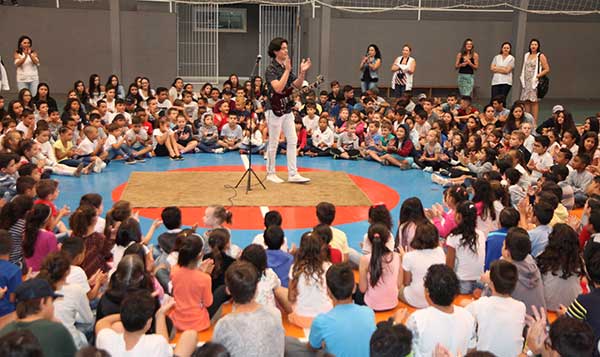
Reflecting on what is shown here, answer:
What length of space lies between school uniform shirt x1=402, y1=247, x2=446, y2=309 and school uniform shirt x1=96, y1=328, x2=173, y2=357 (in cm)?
222

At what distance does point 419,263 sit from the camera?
16.5 ft

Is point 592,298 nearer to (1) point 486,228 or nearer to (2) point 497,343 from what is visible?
(2) point 497,343

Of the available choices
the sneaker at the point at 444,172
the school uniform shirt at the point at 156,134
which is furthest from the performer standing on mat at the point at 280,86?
the school uniform shirt at the point at 156,134

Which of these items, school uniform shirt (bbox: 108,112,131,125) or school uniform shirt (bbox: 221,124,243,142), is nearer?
school uniform shirt (bbox: 108,112,131,125)

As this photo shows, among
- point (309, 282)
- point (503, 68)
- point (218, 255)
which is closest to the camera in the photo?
point (309, 282)

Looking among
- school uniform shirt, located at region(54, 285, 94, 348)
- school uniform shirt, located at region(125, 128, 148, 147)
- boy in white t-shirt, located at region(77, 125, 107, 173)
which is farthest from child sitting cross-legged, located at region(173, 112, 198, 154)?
school uniform shirt, located at region(54, 285, 94, 348)

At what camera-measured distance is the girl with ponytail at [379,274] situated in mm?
4898

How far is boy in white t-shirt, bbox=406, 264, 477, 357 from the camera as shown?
3.75 meters

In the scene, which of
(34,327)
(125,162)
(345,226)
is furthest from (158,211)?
(34,327)

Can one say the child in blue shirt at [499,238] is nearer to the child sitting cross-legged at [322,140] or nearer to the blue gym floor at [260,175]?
the blue gym floor at [260,175]

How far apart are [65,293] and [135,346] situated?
3.23 ft

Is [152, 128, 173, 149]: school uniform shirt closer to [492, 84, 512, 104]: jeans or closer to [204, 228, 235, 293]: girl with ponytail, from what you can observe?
[204, 228, 235, 293]: girl with ponytail

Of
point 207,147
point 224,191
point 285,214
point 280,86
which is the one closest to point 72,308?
point 285,214

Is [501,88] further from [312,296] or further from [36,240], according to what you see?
[36,240]
